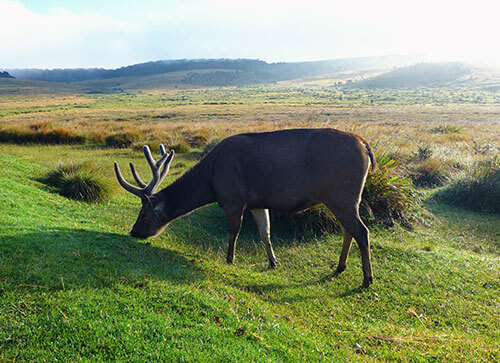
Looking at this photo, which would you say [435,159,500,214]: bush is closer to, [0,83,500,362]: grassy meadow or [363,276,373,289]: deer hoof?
[0,83,500,362]: grassy meadow

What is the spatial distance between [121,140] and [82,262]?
17.8 meters

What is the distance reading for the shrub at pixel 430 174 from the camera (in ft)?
48.1

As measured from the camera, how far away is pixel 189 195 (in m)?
7.69

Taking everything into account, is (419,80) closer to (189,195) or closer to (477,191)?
(477,191)

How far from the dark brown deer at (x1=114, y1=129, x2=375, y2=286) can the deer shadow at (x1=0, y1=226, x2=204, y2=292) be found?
3.14 feet

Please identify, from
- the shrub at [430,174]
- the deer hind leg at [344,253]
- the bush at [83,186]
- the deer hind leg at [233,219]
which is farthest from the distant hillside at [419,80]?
the deer hind leg at [233,219]

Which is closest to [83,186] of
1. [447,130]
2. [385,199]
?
[385,199]

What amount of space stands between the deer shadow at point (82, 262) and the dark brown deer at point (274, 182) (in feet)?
3.14

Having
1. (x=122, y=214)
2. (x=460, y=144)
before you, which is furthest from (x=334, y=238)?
(x=460, y=144)

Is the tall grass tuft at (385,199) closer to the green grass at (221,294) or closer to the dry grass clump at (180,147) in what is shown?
the green grass at (221,294)

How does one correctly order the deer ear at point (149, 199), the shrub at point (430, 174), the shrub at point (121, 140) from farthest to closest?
the shrub at point (121, 140) → the shrub at point (430, 174) → the deer ear at point (149, 199)

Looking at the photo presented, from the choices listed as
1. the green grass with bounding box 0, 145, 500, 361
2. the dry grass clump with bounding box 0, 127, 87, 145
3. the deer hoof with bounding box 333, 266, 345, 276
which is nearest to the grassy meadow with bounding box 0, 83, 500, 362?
the green grass with bounding box 0, 145, 500, 361

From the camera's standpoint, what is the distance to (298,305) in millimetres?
5996

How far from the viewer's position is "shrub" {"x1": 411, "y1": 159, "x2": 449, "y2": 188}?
14.6 metres
